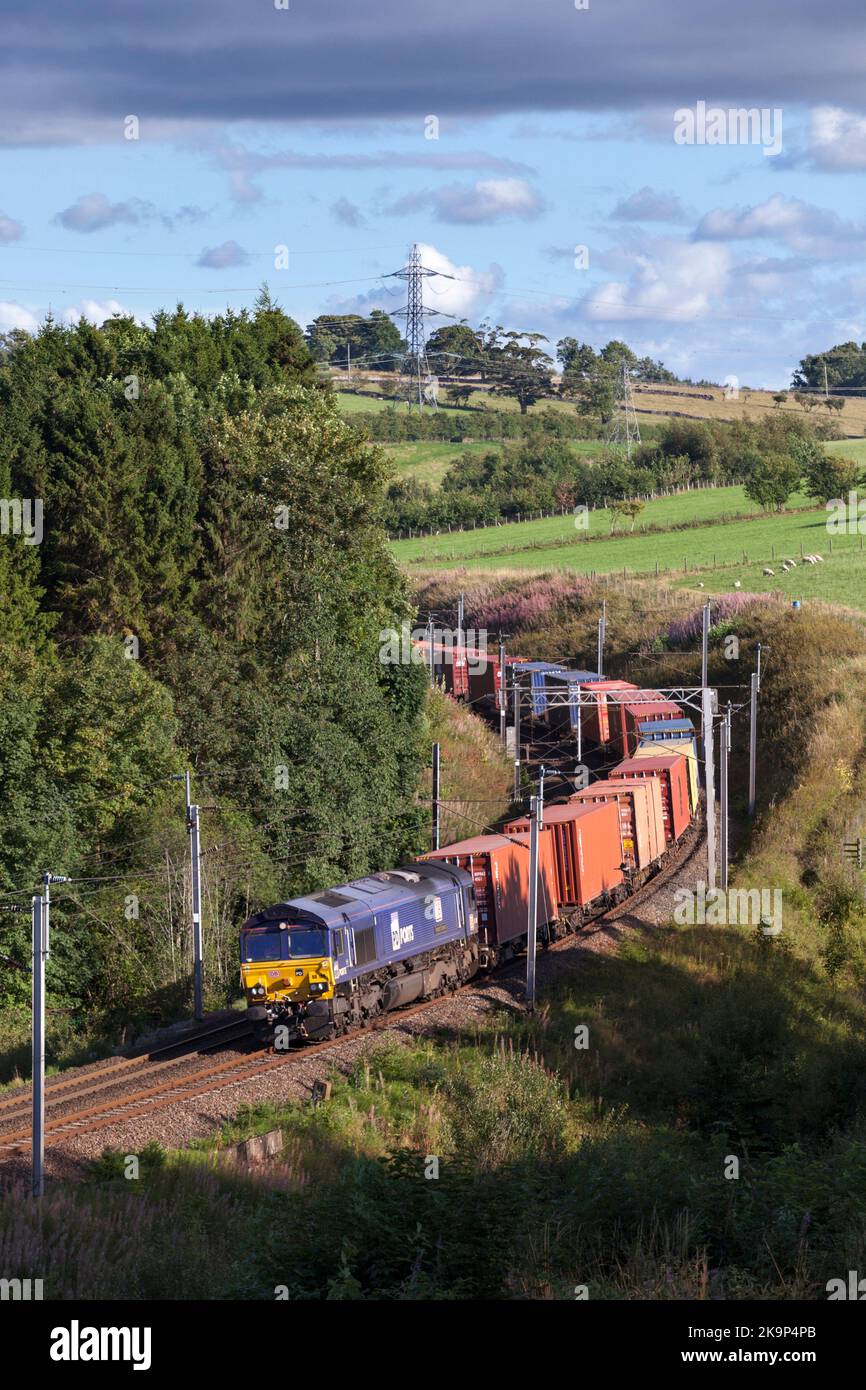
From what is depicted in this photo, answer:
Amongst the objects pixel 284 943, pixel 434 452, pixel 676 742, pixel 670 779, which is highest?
pixel 434 452

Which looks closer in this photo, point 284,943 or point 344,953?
point 284,943

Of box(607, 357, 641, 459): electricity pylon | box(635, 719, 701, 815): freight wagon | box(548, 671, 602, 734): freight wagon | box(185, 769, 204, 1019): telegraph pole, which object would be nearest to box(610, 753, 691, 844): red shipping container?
box(635, 719, 701, 815): freight wagon

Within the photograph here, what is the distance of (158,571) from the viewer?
4897 cm

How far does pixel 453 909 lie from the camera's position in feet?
104

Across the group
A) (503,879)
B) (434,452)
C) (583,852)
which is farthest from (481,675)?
(434,452)

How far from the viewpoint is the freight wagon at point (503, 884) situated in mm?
33531

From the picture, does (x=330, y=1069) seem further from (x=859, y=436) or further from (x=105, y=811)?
(x=859, y=436)

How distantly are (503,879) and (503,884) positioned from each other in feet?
0.41

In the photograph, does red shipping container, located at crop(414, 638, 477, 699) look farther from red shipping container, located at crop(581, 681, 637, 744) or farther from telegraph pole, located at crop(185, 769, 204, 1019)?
telegraph pole, located at crop(185, 769, 204, 1019)

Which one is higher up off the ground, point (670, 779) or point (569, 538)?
point (569, 538)

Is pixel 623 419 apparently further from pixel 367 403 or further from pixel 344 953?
pixel 344 953

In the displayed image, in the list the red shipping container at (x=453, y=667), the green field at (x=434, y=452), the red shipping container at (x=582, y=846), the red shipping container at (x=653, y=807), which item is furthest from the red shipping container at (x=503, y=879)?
the green field at (x=434, y=452)

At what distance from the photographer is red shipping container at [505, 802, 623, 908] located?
36844 mm

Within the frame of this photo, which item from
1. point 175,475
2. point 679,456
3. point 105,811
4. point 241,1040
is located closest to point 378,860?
point 105,811
